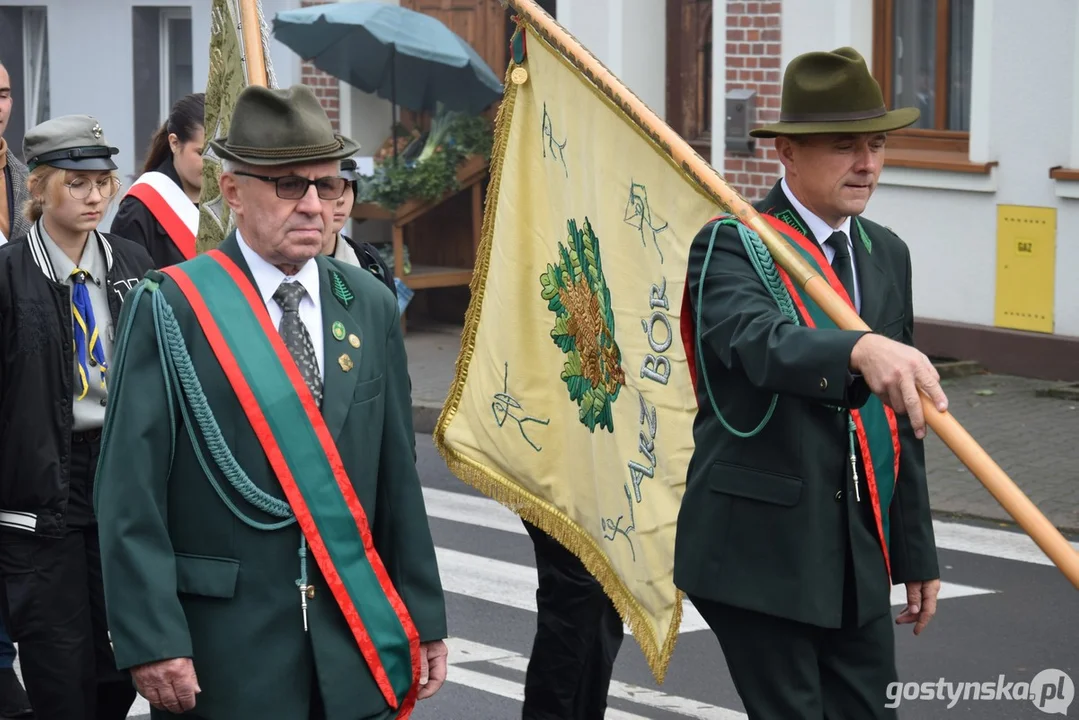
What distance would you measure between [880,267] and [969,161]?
8347mm

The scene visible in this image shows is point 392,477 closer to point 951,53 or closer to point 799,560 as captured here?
point 799,560

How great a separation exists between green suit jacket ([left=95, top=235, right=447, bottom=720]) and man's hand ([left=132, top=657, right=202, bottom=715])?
0.02m

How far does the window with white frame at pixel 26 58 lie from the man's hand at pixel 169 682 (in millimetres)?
18001

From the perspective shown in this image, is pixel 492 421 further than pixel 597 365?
Yes

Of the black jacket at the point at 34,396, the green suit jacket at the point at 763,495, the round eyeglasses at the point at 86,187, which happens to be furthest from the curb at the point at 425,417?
the green suit jacket at the point at 763,495

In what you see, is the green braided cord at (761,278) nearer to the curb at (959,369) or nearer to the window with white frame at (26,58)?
the curb at (959,369)

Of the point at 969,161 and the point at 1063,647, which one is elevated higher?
the point at 969,161

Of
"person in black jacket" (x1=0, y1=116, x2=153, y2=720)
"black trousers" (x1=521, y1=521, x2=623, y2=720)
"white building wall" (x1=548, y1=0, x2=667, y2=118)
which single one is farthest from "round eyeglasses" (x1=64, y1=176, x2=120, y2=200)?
"white building wall" (x1=548, y1=0, x2=667, y2=118)

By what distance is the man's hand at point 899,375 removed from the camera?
3070mm

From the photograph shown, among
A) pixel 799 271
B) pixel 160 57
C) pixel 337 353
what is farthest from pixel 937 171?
pixel 160 57

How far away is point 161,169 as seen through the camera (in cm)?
625

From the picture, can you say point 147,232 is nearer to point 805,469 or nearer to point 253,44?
point 253,44

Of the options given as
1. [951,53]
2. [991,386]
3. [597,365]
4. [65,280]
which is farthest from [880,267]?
[951,53]

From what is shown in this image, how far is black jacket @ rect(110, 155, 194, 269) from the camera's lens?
6008mm
